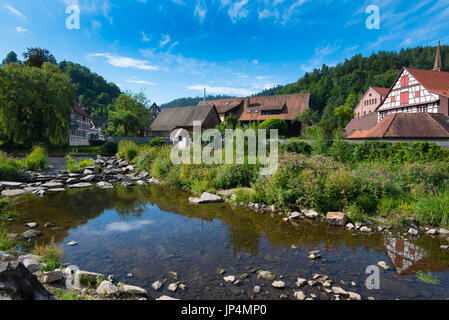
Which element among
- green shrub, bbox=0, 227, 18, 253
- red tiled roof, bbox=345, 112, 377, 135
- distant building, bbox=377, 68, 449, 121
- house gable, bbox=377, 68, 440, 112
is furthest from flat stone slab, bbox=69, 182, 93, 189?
red tiled roof, bbox=345, 112, 377, 135

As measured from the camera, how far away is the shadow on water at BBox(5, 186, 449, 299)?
4.17 meters

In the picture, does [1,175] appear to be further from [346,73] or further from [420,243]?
[346,73]

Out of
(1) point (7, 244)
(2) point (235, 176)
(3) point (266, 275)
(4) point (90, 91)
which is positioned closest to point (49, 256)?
(1) point (7, 244)

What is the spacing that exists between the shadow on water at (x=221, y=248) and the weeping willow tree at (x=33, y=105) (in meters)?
22.2

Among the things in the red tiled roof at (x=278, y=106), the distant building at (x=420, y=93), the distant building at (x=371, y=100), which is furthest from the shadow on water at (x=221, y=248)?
the distant building at (x=371, y=100)

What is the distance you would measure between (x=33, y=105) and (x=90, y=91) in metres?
64.7

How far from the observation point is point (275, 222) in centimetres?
741

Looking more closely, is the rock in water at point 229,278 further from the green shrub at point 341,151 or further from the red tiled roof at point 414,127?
the red tiled roof at point 414,127

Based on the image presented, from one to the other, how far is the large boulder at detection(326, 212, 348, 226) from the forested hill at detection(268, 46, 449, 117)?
6729cm

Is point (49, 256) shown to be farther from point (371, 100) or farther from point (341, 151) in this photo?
point (371, 100)

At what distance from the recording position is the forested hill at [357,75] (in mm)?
74438

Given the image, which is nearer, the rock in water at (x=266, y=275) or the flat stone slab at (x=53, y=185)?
the rock in water at (x=266, y=275)
